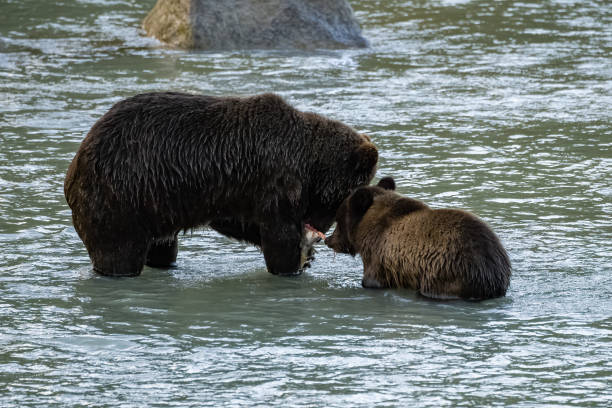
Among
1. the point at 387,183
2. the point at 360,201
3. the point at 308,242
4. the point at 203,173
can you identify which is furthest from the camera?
the point at 308,242

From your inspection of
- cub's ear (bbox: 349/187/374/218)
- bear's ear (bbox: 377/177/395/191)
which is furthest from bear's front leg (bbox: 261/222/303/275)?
bear's ear (bbox: 377/177/395/191)

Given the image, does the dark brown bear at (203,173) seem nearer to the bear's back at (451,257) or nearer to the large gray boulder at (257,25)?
the bear's back at (451,257)

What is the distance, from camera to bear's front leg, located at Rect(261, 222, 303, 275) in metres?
8.88

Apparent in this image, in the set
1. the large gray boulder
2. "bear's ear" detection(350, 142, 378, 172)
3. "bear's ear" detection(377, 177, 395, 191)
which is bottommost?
"bear's ear" detection(377, 177, 395, 191)

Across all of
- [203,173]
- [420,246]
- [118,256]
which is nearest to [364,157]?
[420,246]

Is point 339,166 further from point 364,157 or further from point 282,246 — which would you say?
point 282,246

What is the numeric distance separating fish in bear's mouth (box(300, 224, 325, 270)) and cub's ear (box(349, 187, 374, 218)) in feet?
1.63

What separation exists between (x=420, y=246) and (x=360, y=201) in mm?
883

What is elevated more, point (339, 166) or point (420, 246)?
point (339, 166)

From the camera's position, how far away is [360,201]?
8883mm

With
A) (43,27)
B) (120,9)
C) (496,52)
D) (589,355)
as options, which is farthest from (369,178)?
(120,9)

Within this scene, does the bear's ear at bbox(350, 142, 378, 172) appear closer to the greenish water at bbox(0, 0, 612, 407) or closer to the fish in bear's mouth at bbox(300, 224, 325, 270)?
the fish in bear's mouth at bbox(300, 224, 325, 270)

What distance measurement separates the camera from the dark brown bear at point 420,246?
7887 millimetres

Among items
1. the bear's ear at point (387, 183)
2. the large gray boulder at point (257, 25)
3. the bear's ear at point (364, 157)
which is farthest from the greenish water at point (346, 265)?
the bear's ear at point (364, 157)
